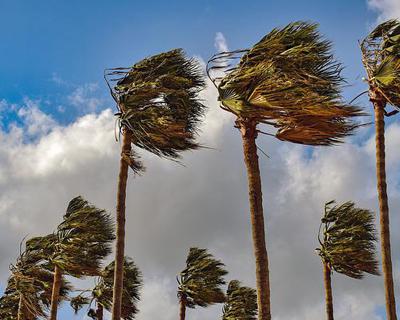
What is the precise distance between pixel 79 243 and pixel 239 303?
20063 millimetres

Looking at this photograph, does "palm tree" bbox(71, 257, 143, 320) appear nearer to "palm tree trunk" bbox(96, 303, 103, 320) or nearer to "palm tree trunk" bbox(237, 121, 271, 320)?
"palm tree trunk" bbox(96, 303, 103, 320)

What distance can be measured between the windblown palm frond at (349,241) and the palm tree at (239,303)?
53.0 feet

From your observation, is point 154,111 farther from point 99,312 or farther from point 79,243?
point 99,312

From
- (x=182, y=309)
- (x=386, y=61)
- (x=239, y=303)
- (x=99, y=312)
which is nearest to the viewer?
(x=386, y=61)

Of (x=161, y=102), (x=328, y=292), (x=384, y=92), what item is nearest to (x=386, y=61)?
(x=384, y=92)

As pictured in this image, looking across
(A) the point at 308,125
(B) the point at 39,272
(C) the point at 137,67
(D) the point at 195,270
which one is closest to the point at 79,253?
(B) the point at 39,272

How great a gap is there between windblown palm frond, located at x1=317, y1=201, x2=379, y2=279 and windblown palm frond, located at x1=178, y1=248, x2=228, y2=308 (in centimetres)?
1096

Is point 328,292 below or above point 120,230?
above

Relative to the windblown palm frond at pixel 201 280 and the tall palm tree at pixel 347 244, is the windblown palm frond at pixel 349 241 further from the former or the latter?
the windblown palm frond at pixel 201 280

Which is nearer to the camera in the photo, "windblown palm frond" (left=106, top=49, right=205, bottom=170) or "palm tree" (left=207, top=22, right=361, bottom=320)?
"palm tree" (left=207, top=22, right=361, bottom=320)

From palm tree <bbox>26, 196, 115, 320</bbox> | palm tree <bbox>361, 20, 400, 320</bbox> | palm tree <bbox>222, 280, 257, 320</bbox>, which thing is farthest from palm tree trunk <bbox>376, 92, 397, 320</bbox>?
palm tree <bbox>222, 280, 257, 320</bbox>

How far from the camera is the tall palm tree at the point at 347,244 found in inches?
1089

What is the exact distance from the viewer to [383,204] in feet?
62.3

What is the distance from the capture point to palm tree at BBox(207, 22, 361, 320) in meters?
12.8
